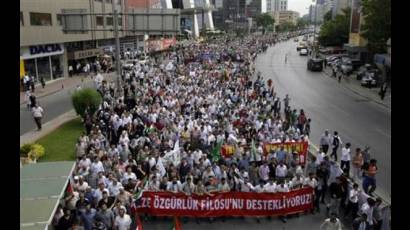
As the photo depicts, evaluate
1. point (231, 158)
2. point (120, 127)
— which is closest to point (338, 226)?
point (231, 158)

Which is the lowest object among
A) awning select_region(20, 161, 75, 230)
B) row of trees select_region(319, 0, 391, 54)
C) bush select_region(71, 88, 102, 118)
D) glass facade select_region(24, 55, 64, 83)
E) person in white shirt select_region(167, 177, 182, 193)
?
person in white shirt select_region(167, 177, 182, 193)

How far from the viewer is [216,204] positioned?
12961 mm

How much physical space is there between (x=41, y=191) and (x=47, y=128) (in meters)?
14.4

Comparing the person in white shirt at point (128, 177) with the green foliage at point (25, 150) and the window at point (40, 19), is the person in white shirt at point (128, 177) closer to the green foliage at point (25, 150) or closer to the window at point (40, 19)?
the green foliage at point (25, 150)

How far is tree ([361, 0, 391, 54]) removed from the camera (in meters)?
39.1

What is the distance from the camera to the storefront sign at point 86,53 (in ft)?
166

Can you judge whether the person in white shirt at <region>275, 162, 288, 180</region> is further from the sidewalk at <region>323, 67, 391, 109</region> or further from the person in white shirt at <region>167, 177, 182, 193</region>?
the sidewalk at <region>323, 67, 391, 109</region>

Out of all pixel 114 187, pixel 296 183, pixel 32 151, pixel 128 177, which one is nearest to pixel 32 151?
pixel 32 151

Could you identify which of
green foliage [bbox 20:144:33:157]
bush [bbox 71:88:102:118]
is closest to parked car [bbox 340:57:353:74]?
bush [bbox 71:88:102:118]

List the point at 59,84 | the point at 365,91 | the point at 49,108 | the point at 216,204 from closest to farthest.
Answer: the point at 216,204, the point at 49,108, the point at 365,91, the point at 59,84

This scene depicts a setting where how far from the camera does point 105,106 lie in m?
23.5

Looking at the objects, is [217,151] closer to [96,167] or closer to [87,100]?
[96,167]

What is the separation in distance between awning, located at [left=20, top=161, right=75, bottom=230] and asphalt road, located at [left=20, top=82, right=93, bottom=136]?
461 inches

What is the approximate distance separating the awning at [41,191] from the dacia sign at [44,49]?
3015 cm
